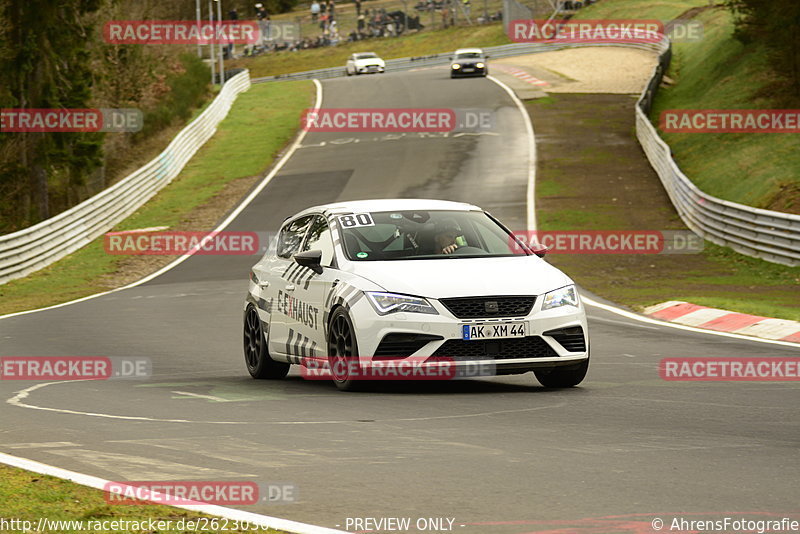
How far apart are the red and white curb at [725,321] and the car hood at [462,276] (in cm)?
545

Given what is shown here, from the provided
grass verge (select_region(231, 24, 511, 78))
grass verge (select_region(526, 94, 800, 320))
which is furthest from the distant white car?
grass verge (select_region(526, 94, 800, 320))

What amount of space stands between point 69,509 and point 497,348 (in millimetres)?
4920

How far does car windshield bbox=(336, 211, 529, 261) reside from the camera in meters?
11.4

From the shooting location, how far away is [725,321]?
1714cm

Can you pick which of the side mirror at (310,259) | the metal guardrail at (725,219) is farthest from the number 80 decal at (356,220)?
the metal guardrail at (725,219)

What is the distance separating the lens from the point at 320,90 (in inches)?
2699

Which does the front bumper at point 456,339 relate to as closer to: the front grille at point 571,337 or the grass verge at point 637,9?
the front grille at point 571,337

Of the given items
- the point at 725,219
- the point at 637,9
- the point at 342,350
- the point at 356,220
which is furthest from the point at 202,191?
the point at 637,9

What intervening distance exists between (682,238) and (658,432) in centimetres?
2244

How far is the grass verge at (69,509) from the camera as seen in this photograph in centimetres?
571

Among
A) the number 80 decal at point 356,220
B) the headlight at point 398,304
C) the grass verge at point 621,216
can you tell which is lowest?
the grass verge at point 621,216

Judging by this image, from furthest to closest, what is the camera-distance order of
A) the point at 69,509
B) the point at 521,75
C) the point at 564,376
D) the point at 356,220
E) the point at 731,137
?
the point at 521,75, the point at 731,137, the point at 356,220, the point at 564,376, the point at 69,509

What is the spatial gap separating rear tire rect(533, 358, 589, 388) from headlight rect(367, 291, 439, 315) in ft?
4.51

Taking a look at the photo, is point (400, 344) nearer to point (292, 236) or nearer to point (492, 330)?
point (492, 330)
